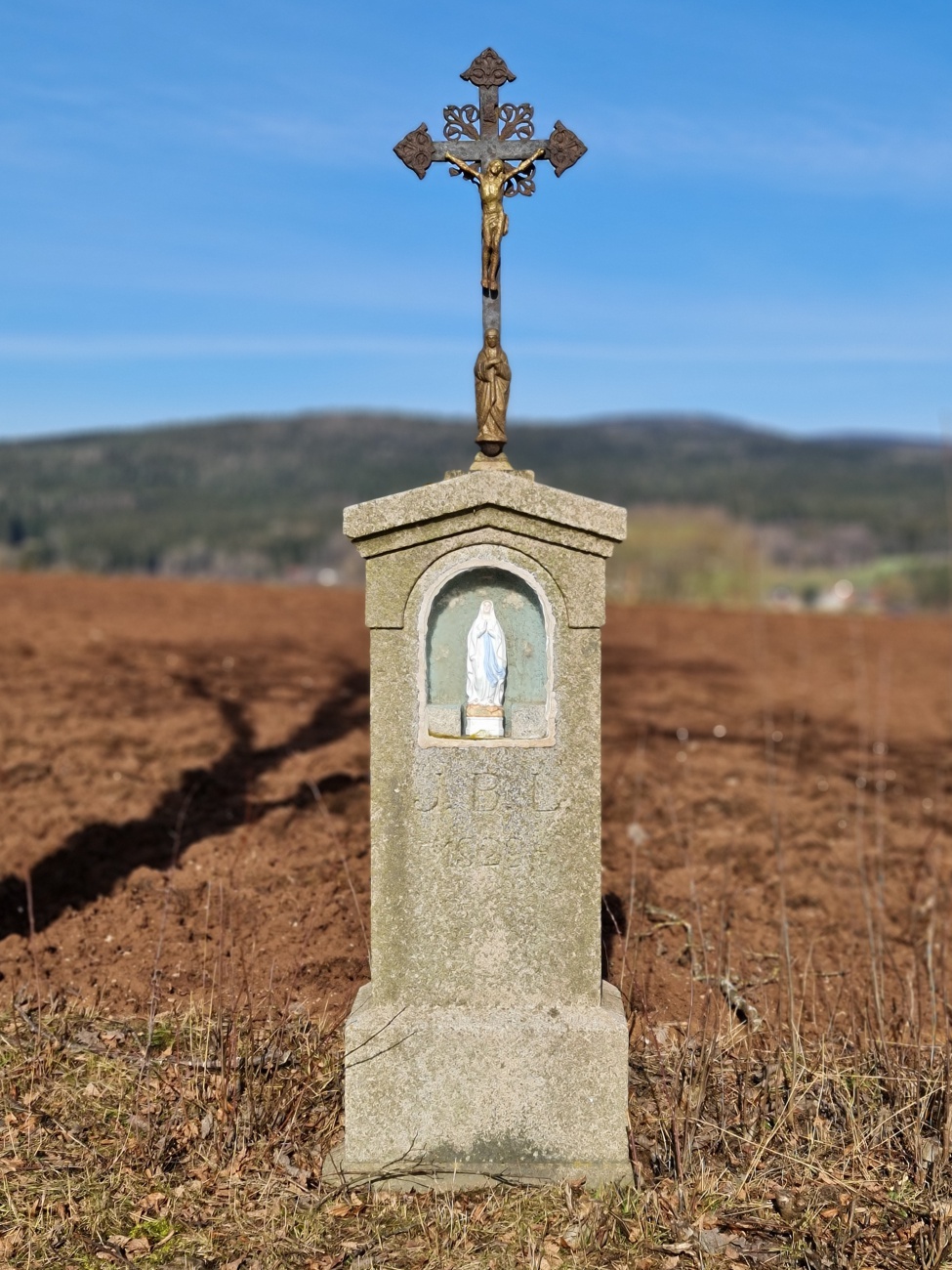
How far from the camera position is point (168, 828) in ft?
22.4

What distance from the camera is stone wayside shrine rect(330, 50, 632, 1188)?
3.97 metres

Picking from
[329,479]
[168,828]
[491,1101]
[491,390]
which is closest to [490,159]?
[491,390]

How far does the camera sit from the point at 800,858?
22.7 feet

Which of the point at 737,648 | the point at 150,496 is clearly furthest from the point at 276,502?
the point at 737,648

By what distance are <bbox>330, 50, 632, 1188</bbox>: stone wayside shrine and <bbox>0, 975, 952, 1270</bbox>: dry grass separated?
0.21 meters

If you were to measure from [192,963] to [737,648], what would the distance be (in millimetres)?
10989

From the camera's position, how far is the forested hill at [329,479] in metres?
56.6

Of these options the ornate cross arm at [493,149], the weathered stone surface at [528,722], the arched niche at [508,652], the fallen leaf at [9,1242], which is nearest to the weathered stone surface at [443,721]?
the arched niche at [508,652]

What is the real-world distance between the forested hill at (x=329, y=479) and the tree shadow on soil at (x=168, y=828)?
29697 mm

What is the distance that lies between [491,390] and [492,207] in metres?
0.65

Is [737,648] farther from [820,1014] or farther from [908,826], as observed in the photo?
[820,1014]

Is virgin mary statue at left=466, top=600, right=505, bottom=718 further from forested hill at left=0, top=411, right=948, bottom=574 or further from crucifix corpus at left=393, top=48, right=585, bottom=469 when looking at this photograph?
forested hill at left=0, top=411, right=948, bottom=574

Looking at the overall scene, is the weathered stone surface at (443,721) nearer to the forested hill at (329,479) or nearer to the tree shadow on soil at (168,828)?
the tree shadow on soil at (168,828)

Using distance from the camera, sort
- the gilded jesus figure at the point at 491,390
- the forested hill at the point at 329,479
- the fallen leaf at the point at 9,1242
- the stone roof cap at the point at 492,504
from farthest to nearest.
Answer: the forested hill at the point at 329,479 → the gilded jesus figure at the point at 491,390 → the stone roof cap at the point at 492,504 → the fallen leaf at the point at 9,1242
